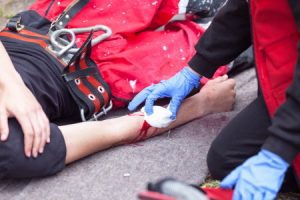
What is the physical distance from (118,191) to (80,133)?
0.21m

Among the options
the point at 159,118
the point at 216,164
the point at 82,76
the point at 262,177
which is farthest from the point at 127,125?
the point at 262,177

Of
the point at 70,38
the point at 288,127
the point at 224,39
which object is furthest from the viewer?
the point at 70,38

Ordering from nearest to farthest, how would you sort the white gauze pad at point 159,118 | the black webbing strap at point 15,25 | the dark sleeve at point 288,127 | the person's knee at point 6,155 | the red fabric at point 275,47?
the dark sleeve at point 288,127
the red fabric at point 275,47
the person's knee at point 6,155
the white gauze pad at point 159,118
the black webbing strap at point 15,25

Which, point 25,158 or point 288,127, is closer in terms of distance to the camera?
point 288,127

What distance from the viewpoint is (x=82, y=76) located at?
1.62m

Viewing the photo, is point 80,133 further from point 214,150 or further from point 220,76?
point 220,76

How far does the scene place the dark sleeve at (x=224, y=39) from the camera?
1.44 metres

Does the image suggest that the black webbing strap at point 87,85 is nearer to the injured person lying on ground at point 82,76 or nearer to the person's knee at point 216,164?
the injured person lying on ground at point 82,76

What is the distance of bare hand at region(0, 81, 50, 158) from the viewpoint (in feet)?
4.36

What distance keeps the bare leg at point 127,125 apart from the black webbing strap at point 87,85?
78 millimetres

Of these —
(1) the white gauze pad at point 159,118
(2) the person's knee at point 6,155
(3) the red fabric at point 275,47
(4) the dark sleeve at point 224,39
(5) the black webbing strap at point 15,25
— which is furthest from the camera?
(5) the black webbing strap at point 15,25

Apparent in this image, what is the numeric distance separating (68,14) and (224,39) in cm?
54

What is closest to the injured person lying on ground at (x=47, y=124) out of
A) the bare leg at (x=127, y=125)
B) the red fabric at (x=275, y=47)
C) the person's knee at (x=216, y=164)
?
the bare leg at (x=127, y=125)

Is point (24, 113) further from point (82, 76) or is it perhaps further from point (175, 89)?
point (175, 89)
